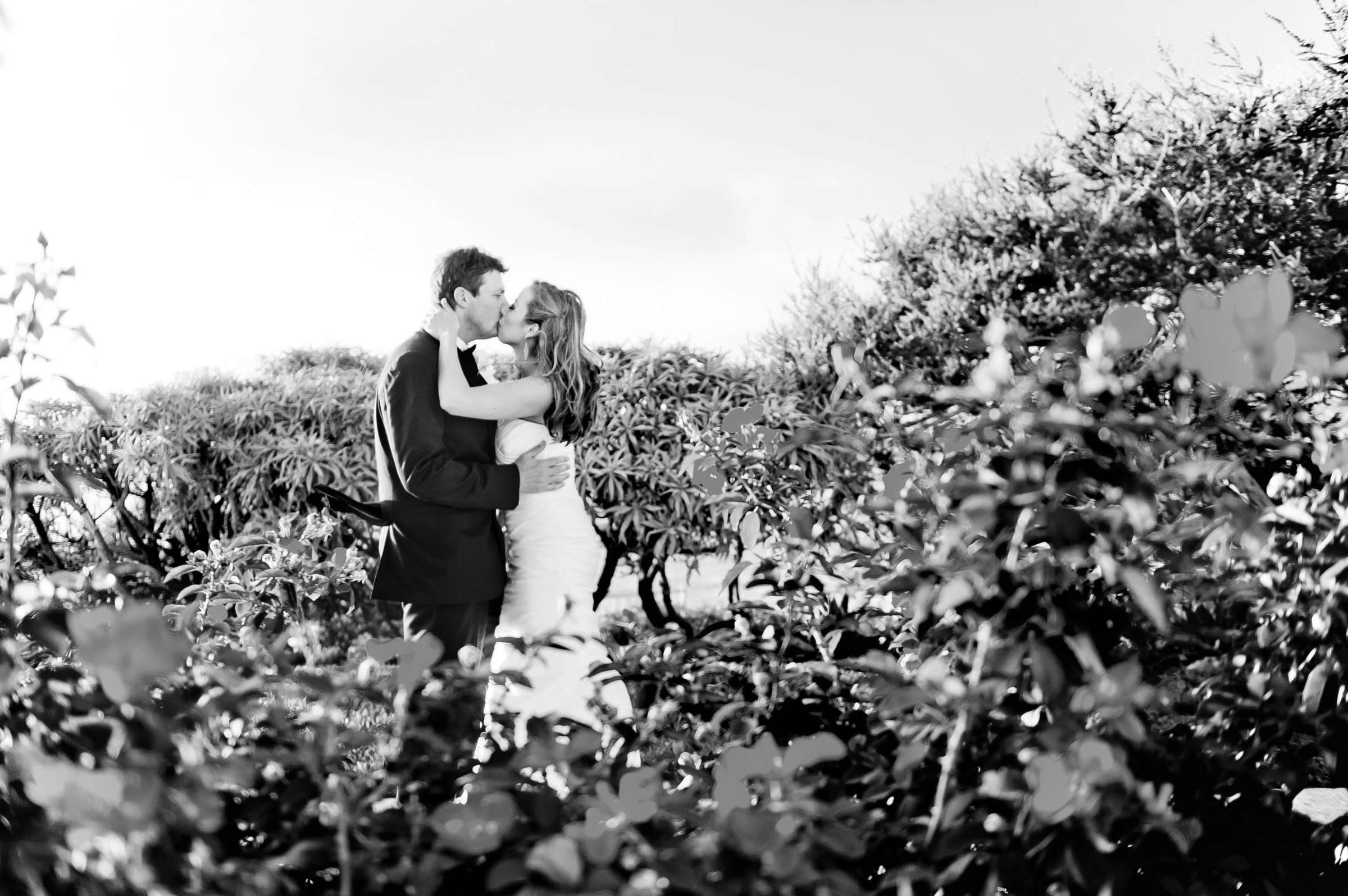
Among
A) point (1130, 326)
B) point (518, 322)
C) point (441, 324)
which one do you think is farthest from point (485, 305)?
point (1130, 326)

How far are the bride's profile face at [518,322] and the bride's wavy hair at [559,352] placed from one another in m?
0.01

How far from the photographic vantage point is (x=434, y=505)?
115 inches

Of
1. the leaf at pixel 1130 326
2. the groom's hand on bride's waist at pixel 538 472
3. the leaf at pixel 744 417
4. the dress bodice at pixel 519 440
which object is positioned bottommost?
the groom's hand on bride's waist at pixel 538 472

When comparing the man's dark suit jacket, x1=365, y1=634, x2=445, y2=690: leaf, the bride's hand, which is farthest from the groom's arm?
x1=365, y1=634, x2=445, y2=690: leaf

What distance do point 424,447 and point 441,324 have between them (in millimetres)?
397

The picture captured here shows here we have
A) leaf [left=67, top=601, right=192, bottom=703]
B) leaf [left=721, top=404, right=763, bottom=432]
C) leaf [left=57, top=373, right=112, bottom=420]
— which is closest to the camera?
leaf [left=67, top=601, right=192, bottom=703]

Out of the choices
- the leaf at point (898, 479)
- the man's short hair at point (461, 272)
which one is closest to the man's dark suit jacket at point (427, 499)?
the man's short hair at point (461, 272)

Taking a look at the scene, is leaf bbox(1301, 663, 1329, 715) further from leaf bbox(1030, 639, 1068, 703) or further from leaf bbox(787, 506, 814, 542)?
leaf bbox(787, 506, 814, 542)

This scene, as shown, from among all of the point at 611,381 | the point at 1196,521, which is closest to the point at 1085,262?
the point at 611,381

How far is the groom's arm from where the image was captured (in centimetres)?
287

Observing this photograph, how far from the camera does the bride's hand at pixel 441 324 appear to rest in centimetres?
303

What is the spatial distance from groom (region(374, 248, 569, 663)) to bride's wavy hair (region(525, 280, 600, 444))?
0.80 ft

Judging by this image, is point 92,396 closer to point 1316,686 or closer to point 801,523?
point 801,523

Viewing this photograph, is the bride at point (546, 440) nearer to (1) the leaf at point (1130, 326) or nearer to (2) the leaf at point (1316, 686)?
(2) the leaf at point (1316, 686)
